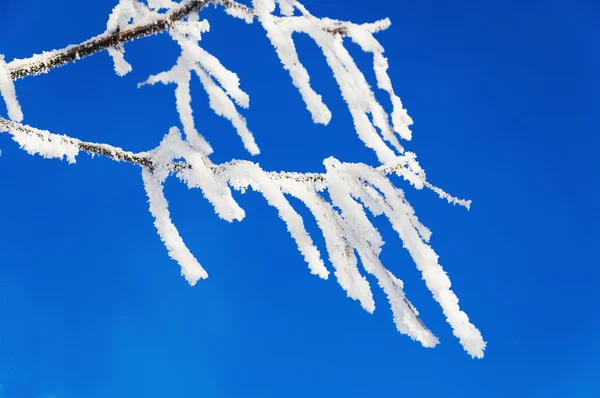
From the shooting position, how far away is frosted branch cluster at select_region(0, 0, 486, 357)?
1.83 m

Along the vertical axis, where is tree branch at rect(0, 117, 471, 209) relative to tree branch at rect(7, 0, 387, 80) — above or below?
below

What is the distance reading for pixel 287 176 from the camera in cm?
207

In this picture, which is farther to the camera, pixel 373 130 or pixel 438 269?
pixel 373 130

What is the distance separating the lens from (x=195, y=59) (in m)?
1.95

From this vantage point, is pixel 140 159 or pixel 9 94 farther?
pixel 140 159

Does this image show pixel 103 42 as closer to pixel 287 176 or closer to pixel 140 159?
pixel 140 159

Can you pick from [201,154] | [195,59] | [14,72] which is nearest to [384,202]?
[201,154]

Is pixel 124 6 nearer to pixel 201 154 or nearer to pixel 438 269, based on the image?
pixel 201 154

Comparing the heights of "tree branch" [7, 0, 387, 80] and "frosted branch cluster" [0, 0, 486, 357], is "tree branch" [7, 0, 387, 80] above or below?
above

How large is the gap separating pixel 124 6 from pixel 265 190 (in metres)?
0.79

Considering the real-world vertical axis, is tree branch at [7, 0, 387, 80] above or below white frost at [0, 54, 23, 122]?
above

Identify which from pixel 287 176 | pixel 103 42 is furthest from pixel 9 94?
pixel 287 176

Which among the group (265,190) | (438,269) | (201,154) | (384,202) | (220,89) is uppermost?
(220,89)

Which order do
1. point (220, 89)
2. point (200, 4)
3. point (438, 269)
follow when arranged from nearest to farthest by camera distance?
point (438, 269) → point (200, 4) → point (220, 89)
